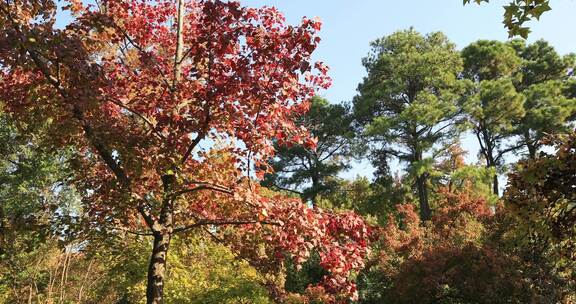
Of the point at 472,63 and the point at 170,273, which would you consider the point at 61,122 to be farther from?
the point at 472,63

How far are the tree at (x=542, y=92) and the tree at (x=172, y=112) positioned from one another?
910 inches

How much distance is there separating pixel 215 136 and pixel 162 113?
799mm

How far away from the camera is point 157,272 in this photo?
5.84 metres

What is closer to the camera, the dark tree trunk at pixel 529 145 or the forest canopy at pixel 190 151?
the forest canopy at pixel 190 151

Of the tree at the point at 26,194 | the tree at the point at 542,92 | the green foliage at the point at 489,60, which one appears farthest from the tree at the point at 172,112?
the green foliage at the point at 489,60

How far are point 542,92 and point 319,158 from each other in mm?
13922

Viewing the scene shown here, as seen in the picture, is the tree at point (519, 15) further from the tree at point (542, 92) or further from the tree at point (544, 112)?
the tree at point (544, 112)

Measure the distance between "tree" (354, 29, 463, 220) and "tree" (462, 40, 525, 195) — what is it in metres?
1.95

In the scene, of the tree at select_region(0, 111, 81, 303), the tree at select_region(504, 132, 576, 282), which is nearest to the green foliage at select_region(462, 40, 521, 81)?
the tree at select_region(0, 111, 81, 303)

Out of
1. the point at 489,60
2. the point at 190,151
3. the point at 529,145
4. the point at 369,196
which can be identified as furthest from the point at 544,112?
the point at 190,151

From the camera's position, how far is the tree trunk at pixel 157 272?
227 inches

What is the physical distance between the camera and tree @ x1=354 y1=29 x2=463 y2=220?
2425 centimetres

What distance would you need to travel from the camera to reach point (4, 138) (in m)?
21.1

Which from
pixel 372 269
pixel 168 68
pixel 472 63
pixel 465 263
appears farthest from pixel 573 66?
pixel 168 68
